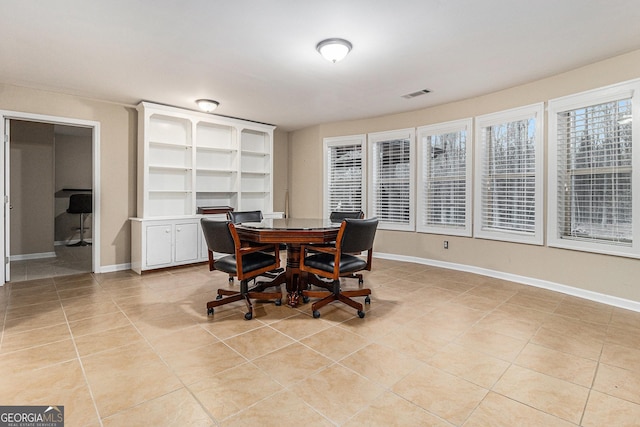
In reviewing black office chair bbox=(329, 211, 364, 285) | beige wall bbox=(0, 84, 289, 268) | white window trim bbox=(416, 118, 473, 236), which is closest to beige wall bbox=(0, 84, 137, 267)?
beige wall bbox=(0, 84, 289, 268)

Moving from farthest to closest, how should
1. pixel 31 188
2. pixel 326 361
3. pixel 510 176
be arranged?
pixel 31 188
pixel 510 176
pixel 326 361

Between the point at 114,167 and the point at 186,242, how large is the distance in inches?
59.5

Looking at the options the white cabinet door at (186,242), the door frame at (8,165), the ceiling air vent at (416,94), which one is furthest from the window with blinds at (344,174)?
the door frame at (8,165)

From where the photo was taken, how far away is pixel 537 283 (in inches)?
155

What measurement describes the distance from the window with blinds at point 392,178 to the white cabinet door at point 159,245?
337 centimetres

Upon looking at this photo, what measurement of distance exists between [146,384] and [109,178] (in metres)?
3.85

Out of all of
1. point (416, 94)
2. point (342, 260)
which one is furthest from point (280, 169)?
point (342, 260)

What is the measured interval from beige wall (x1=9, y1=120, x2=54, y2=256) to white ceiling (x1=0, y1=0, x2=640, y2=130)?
2.14 m

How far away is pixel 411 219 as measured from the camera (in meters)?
5.33

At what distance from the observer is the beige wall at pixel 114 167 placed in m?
4.50

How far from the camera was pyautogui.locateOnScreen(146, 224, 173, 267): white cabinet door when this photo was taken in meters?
4.59

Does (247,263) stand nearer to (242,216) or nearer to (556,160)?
(242,216)

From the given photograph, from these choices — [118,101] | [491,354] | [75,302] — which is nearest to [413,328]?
[491,354]

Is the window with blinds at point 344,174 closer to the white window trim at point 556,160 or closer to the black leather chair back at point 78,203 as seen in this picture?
the white window trim at point 556,160
